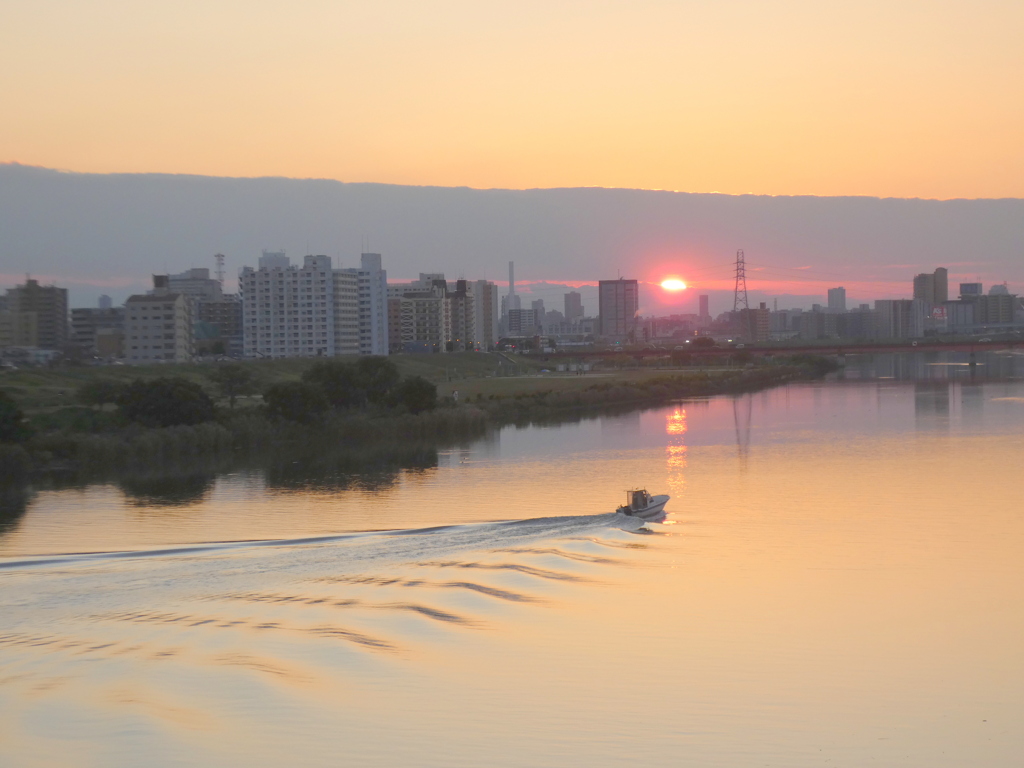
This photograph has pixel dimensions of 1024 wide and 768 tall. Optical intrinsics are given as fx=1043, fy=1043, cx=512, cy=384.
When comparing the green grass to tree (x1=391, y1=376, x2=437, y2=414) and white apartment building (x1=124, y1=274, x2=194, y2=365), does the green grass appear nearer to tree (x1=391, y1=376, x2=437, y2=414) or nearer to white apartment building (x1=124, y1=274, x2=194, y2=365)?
tree (x1=391, y1=376, x2=437, y2=414)

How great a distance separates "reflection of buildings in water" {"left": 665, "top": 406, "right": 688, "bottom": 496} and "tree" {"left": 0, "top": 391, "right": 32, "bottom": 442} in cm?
1188

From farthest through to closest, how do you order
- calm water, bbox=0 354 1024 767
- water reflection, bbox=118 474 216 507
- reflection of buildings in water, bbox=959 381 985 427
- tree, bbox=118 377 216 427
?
reflection of buildings in water, bbox=959 381 985 427 < tree, bbox=118 377 216 427 < water reflection, bbox=118 474 216 507 < calm water, bbox=0 354 1024 767

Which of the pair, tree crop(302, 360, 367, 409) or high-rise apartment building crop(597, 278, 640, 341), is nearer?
tree crop(302, 360, 367, 409)

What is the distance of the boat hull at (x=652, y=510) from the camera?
1314 centimetres

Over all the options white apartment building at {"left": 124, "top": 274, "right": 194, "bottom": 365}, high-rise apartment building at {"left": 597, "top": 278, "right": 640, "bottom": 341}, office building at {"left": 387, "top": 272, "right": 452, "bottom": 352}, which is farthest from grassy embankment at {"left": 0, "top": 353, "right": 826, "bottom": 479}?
high-rise apartment building at {"left": 597, "top": 278, "right": 640, "bottom": 341}

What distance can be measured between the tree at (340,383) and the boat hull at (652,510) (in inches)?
523

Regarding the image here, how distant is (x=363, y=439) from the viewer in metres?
23.6

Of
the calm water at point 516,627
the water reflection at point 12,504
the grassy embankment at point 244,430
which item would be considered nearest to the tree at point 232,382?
the grassy embankment at point 244,430

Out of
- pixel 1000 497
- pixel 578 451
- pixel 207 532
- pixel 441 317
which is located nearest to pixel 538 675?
pixel 207 532

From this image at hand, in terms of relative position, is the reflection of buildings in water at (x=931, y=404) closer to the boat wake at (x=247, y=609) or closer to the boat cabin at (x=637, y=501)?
the boat cabin at (x=637, y=501)

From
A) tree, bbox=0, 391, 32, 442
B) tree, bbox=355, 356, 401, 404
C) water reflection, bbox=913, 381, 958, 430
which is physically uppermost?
tree, bbox=355, 356, 401, 404

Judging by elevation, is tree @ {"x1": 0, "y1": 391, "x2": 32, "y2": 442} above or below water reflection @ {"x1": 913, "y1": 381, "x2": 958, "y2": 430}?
above

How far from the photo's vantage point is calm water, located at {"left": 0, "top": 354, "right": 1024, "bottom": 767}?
256 inches

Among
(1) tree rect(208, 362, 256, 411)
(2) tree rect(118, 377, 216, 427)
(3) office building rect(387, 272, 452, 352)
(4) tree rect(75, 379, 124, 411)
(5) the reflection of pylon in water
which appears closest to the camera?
(5) the reflection of pylon in water
